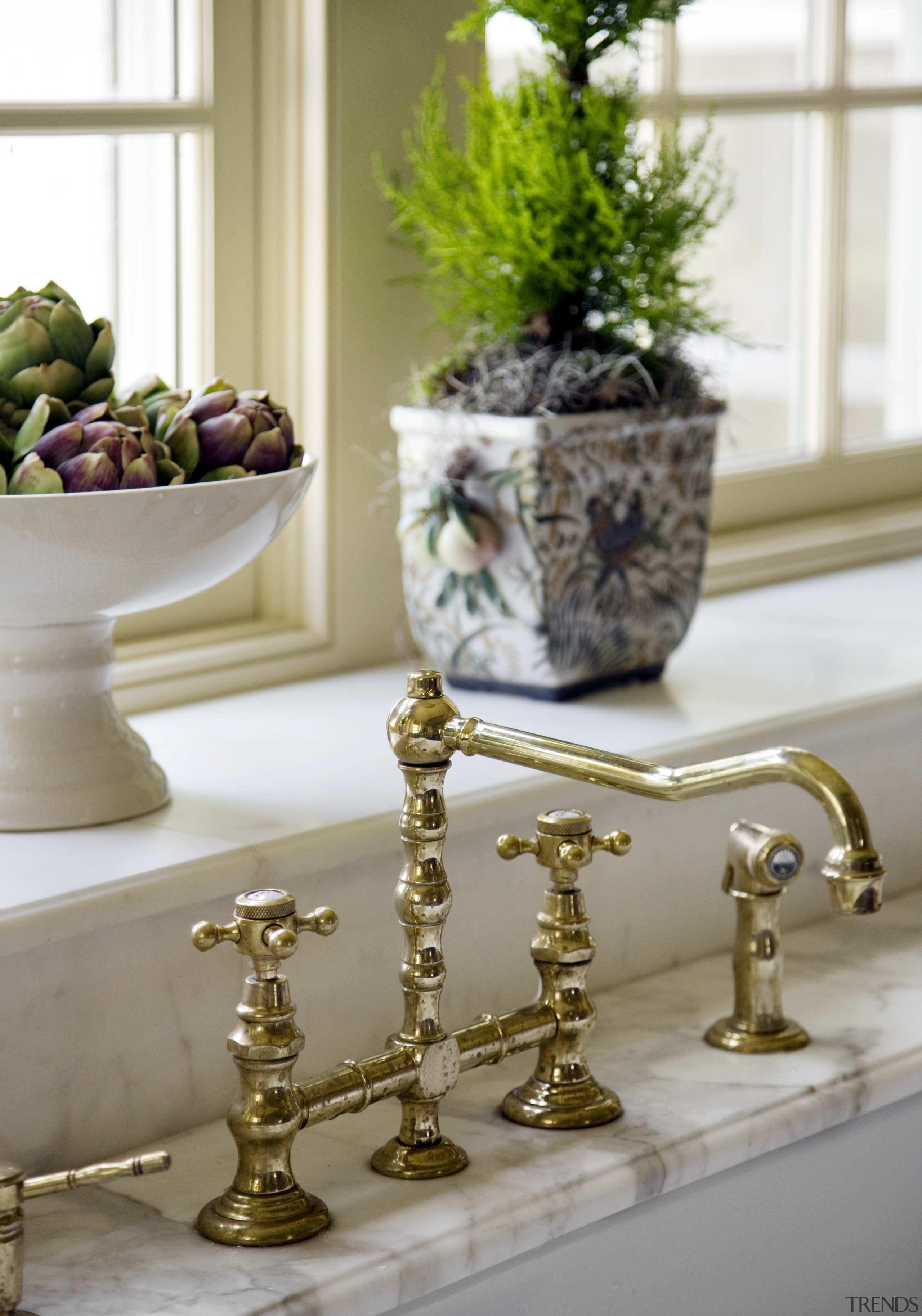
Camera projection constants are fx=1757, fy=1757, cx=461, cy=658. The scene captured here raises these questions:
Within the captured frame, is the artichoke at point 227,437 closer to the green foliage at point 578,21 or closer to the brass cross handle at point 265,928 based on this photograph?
the brass cross handle at point 265,928

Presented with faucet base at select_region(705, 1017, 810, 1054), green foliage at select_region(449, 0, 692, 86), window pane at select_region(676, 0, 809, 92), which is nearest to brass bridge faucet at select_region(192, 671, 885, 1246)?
faucet base at select_region(705, 1017, 810, 1054)

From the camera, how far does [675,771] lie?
31.5 inches

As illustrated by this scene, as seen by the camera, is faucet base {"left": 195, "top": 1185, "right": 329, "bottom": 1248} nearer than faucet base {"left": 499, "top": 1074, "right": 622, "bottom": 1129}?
Yes

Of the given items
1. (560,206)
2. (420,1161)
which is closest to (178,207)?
(560,206)

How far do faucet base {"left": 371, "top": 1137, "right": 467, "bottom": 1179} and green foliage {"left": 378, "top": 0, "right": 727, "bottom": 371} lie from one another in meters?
0.55

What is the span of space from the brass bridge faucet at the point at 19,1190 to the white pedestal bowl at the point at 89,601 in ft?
0.80

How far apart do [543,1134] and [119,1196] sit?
0.20 metres

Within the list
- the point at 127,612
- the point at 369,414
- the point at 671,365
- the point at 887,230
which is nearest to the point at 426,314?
the point at 369,414

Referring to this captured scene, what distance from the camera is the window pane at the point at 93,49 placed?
1.08m

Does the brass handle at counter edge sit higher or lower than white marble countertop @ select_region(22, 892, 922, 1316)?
higher

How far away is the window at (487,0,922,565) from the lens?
1.59 metres

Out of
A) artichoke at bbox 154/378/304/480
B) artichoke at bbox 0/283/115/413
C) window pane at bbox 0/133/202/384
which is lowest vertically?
artichoke at bbox 154/378/304/480

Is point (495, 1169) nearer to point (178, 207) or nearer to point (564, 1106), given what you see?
point (564, 1106)

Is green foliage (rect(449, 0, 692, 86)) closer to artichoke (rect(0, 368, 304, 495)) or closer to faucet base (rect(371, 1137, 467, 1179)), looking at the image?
artichoke (rect(0, 368, 304, 495))
